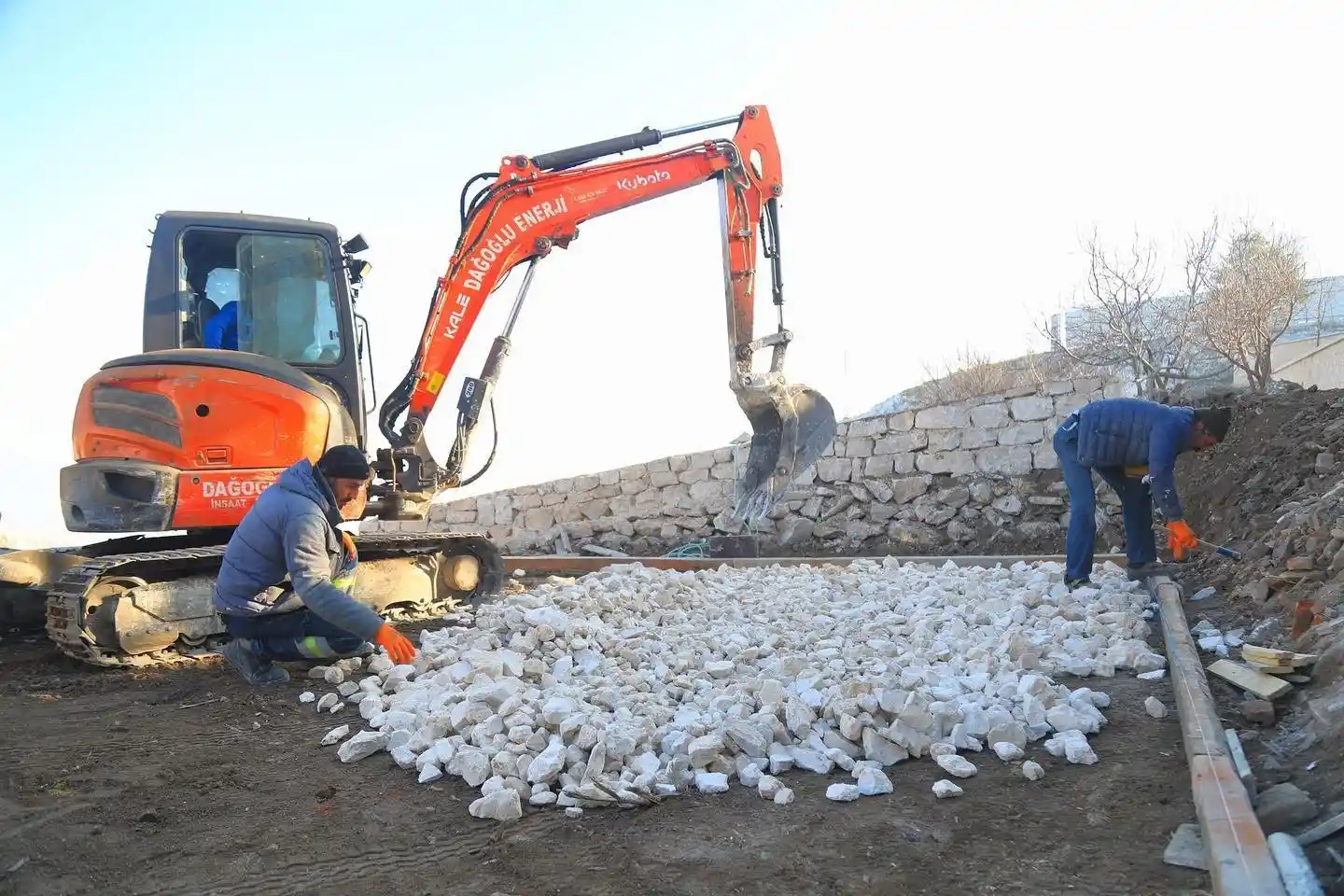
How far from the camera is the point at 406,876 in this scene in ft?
8.68

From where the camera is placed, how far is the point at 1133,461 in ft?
19.7

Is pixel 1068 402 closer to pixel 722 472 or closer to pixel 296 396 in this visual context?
pixel 722 472

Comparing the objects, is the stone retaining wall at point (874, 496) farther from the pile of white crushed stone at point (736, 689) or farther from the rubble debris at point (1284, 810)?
the rubble debris at point (1284, 810)

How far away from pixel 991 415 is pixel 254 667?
8.06 meters

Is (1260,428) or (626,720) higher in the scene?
(1260,428)

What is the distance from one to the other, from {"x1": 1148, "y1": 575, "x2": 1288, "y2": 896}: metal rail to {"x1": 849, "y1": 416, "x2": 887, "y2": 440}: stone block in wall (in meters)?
7.26

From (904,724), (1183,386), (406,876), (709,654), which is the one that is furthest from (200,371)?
(1183,386)

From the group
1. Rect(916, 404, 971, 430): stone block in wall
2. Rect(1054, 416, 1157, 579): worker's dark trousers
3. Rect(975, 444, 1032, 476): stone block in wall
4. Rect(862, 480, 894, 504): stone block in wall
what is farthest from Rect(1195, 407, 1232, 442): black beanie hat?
Rect(862, 480, 894, 504): stone block in wall

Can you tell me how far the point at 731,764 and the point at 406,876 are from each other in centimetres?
112

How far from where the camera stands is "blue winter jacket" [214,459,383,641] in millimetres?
4176

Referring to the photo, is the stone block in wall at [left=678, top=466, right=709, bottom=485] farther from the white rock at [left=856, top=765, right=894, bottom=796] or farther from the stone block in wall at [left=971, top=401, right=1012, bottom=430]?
the white rock at [left=856, top=765, right=894, bottom=796]

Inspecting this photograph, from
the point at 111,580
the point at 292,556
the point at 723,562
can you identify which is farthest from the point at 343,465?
the point at 723,562

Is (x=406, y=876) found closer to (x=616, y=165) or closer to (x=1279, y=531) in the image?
(x=1279, y=531)

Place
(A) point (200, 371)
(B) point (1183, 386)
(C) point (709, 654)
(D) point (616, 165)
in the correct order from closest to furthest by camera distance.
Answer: (C) point (709, 654), (A) point (200, 371), (D) point (616, 165), (B) point (1183, 386)
